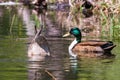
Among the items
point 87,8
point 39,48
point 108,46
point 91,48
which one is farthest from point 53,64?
point 87,8

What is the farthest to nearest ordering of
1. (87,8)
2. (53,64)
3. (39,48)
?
(87,8) → (39,48) → (53,64)

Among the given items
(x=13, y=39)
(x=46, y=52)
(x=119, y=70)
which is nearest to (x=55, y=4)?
(x=13, y=39)

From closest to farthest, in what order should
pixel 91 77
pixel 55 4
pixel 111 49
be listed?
pixel 91 77 < pixel 111 49 < pixel 55 4

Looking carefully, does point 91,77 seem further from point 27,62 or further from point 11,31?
point 11,31

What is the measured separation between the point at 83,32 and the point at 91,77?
9514mm

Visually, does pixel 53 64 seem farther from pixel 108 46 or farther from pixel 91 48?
pixel 91 48

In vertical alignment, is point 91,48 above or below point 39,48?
below

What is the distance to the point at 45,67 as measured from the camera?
1340 centimetres

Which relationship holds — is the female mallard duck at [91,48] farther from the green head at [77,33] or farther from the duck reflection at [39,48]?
the duck reflection at [39,48]

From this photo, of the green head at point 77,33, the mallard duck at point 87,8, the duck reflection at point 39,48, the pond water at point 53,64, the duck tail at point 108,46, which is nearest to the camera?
the pond water at point 53,64

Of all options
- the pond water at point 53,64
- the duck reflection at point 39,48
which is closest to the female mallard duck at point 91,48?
the pond water at point 53,64

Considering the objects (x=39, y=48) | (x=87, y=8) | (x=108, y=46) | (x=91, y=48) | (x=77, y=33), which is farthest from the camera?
(x=87, y=8)

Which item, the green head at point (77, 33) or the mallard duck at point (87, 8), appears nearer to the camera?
the green head at point (77, 33)

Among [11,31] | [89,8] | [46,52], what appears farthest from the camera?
[89,8]
